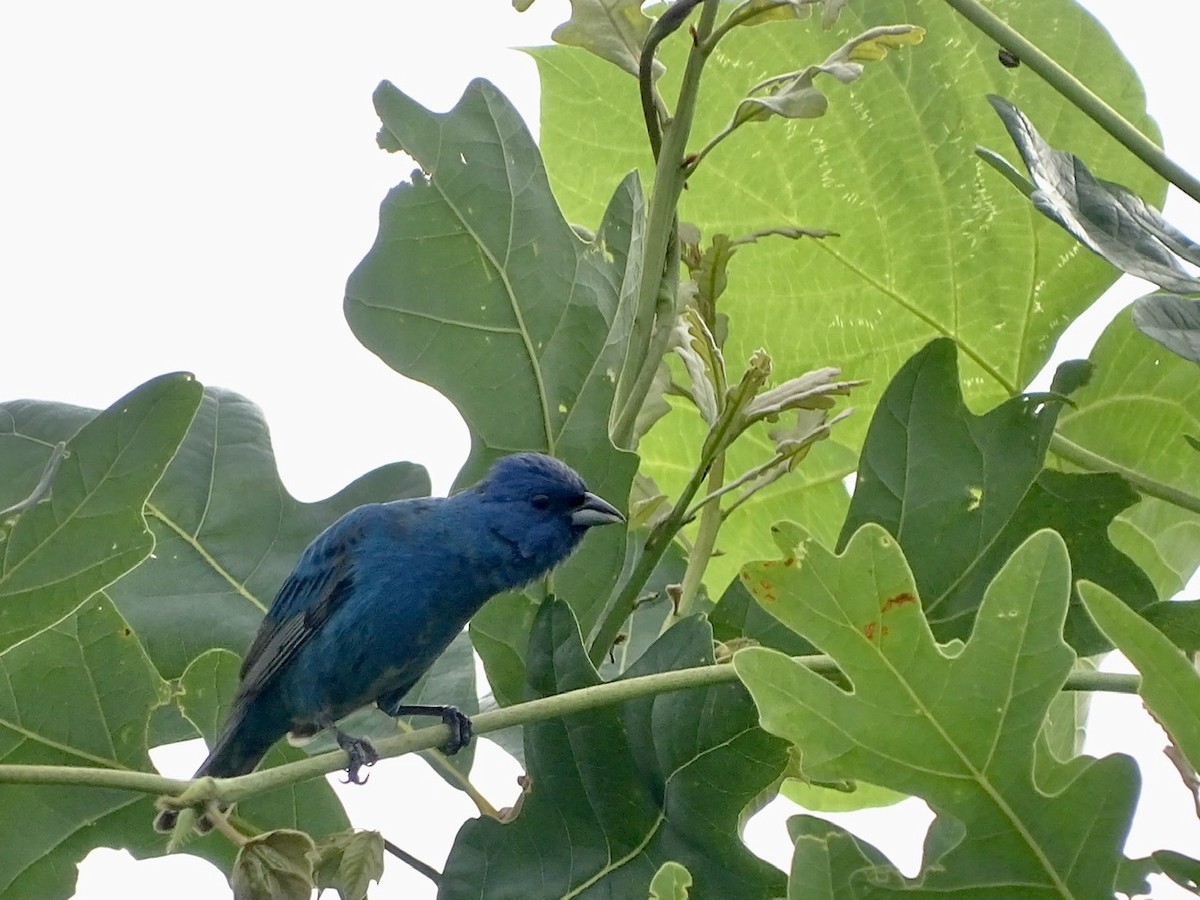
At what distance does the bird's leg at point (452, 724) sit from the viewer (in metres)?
1.34

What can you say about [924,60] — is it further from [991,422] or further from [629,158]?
[991,422]

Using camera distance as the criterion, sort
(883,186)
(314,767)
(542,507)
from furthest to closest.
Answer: (883,186) → (542,507) → (314,767)

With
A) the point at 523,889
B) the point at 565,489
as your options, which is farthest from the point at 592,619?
the point at 523,889

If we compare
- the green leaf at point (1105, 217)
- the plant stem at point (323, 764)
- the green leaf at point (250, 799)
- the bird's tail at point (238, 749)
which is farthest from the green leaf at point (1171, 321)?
the bird's tail at point (238, 749)

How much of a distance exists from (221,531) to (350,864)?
0.50 m

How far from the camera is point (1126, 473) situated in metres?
1.55

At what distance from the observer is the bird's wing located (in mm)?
1659

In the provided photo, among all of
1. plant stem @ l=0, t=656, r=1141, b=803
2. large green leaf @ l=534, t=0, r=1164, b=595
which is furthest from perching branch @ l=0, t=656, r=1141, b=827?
large green leaf @ l=534, t=0, r=1164, b=595

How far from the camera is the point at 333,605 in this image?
185cm

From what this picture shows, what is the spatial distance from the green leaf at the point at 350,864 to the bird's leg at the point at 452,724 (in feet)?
0.40

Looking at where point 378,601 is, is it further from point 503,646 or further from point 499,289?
point 499,289

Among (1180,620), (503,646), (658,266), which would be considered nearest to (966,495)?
(1180,620)

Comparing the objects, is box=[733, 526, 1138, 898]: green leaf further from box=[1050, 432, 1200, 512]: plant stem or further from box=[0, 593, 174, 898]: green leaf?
box=[0, 593, 174, 898]: green leaf

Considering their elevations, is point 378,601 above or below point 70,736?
above
